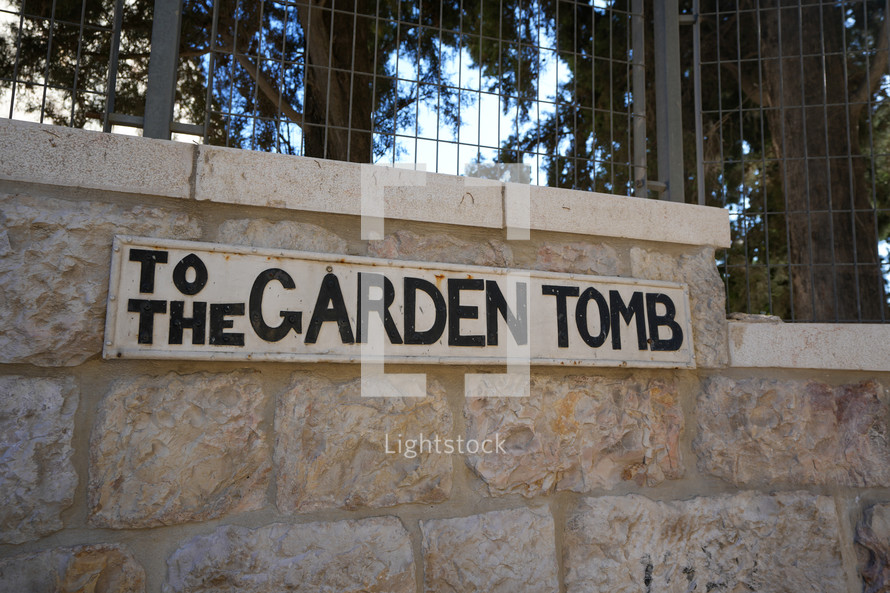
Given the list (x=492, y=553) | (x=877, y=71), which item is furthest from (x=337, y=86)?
(x=877, y=71)

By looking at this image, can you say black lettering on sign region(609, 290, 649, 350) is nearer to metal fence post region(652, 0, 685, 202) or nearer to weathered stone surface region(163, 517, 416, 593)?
metal fence post region(652, 0, 685, 202)

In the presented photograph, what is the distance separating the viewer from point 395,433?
73.1 inches

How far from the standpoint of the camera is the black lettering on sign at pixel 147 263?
1641mm

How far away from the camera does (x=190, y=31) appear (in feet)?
16.0

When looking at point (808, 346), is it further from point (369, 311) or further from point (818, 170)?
point (818, 170)

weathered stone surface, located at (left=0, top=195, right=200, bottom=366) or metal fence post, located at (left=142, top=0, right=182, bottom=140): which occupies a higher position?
metal fence post, located at (left=142, top=0, right=182, bottom=140)

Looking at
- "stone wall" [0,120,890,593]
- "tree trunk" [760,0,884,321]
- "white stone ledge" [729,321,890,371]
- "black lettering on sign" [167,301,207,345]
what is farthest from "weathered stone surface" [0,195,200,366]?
"tree trunk" [760,0,884,321]

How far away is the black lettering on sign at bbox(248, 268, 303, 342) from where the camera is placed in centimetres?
171

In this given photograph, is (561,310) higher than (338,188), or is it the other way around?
(338,188)

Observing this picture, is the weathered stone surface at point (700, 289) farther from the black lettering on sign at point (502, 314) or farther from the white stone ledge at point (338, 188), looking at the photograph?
the white stone ledge at point (338, 188)

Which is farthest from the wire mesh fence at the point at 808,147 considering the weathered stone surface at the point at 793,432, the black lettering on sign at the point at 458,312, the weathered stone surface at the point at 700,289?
the black lettering on sign at the point at 458,312

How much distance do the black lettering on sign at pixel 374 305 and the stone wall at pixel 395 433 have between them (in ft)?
0.35

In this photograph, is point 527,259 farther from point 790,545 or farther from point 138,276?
point 790,545

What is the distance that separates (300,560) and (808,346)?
1.94 m
